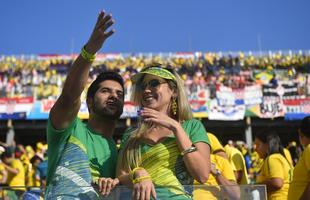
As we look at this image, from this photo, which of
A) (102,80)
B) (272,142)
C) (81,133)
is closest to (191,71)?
(272,142)

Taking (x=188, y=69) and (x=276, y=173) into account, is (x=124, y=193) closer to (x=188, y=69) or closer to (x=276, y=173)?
(x=276, y=173)

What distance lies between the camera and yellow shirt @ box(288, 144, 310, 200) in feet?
10.4

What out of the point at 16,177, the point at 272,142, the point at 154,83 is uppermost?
the point at 154,83

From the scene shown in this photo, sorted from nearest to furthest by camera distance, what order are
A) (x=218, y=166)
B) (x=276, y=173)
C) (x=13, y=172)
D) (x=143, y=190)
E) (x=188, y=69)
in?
(x=143, y=190) < (x=218, y=166) < (x=276, y=173) < (x=13, y=172) < (x=188, y=69)

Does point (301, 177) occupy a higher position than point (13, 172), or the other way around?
point (13, 172)

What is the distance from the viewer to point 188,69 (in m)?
29.8

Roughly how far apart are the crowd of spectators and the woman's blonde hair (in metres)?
21.0

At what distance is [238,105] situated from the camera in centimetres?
2248

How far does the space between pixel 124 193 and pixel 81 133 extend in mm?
692

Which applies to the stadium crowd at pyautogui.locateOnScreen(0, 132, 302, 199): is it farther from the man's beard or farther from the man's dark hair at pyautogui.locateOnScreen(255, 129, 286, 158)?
the man's beard

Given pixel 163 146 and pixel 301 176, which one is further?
pixel 301 176

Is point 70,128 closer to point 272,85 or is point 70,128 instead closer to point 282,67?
point 272,85

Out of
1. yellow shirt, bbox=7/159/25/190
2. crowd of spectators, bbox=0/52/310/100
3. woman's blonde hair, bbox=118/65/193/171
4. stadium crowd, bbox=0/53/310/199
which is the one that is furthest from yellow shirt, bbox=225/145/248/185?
crowd of spectators, bbox=0/52/310/100

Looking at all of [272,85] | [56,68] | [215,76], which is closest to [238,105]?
[272,85]
